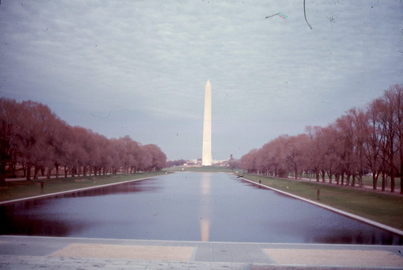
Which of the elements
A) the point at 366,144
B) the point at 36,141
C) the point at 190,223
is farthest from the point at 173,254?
the point at 36,141

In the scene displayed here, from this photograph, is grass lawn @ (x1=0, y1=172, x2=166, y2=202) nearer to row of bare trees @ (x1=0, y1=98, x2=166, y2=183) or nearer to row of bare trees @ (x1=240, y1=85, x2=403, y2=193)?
row of bare trees @ (x1=0, y1=98, x2=166, y2=183)

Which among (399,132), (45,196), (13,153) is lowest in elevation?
(45,196)

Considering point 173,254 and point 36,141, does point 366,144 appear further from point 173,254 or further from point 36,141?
point 36,141

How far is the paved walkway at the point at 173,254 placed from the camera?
8.71 metres

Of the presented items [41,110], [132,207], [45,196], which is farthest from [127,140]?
[132,207]

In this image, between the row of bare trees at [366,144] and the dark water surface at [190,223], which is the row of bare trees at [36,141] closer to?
the dark water surface at [190,223]

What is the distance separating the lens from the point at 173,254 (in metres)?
10.7

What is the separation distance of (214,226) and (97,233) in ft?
17.2

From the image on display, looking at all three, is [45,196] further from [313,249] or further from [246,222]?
[313,249]

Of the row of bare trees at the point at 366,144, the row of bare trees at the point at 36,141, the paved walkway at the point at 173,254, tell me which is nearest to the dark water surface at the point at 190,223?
the paved walkway at the point at 173,254

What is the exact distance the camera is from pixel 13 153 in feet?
143

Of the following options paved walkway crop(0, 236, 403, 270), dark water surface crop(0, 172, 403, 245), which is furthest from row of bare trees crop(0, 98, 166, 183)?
paved walkway crop(0, 236, 403, 270)

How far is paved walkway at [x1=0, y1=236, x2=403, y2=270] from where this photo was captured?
8.71 metres

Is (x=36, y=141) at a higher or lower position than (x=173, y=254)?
higher
